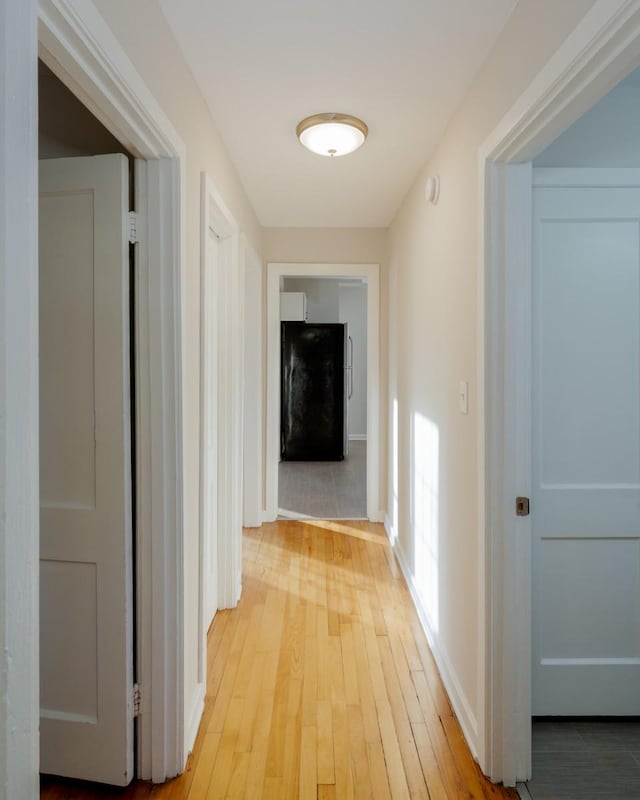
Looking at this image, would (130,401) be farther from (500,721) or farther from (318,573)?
(318,573)

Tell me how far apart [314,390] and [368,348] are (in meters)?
2.88

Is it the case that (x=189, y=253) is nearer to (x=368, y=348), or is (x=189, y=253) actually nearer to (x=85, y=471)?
(x=85, y=471)

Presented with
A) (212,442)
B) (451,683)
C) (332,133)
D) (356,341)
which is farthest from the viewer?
(356,341)

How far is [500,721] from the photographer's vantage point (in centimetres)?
164

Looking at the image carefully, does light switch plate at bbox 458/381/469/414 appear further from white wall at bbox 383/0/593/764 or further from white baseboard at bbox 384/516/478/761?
white baseboard at bbox 384/516/478/761

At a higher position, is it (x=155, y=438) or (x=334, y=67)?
(x=334, y=67)

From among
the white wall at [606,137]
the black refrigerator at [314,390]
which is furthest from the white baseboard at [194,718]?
the black refrigerator at [314,390]

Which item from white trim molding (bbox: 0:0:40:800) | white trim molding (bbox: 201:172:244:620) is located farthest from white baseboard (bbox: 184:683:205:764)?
white trim molding (bbox: 0:0:40:800)

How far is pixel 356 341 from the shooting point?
8.85 metres

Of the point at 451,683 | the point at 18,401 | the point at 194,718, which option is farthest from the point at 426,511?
the point at 18,401

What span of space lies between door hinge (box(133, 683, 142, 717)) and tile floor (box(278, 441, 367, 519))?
292cm

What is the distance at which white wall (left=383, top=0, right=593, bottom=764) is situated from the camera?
153 cm

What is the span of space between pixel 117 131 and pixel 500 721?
2105 mm

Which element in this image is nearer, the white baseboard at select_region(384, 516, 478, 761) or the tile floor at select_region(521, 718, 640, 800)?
the tile floor at select_region(521, 718, 640, 800)
